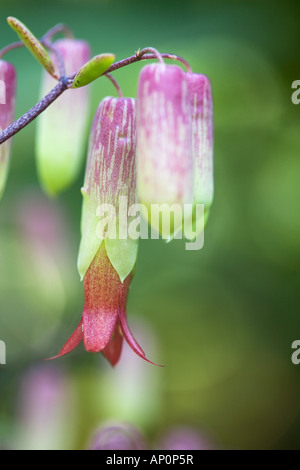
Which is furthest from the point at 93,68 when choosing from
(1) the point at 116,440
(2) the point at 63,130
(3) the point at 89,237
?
(1) the point at 116,440

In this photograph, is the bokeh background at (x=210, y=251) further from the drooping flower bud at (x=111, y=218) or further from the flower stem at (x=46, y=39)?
the drooping flower bud at (x=111, y=218)

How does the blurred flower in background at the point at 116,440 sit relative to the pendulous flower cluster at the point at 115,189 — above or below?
below

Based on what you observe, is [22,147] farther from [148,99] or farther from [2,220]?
[148,99]

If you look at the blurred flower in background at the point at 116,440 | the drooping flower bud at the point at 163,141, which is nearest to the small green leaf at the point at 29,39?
the drooping flower bud at the point at 163,141

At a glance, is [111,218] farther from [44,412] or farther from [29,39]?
[44,412]

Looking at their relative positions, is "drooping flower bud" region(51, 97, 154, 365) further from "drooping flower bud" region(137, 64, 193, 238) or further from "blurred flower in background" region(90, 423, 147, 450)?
"blurred flower in background" region(90, 423, 147, 450)

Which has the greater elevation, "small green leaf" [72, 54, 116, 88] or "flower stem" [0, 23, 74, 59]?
"flower stem" [0, 23, 74, 59]

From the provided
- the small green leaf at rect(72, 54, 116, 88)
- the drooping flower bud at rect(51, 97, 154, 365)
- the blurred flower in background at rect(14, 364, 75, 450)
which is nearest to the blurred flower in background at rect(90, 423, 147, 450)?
the blurred flower in background at rect(14, 364, 75, 450)
